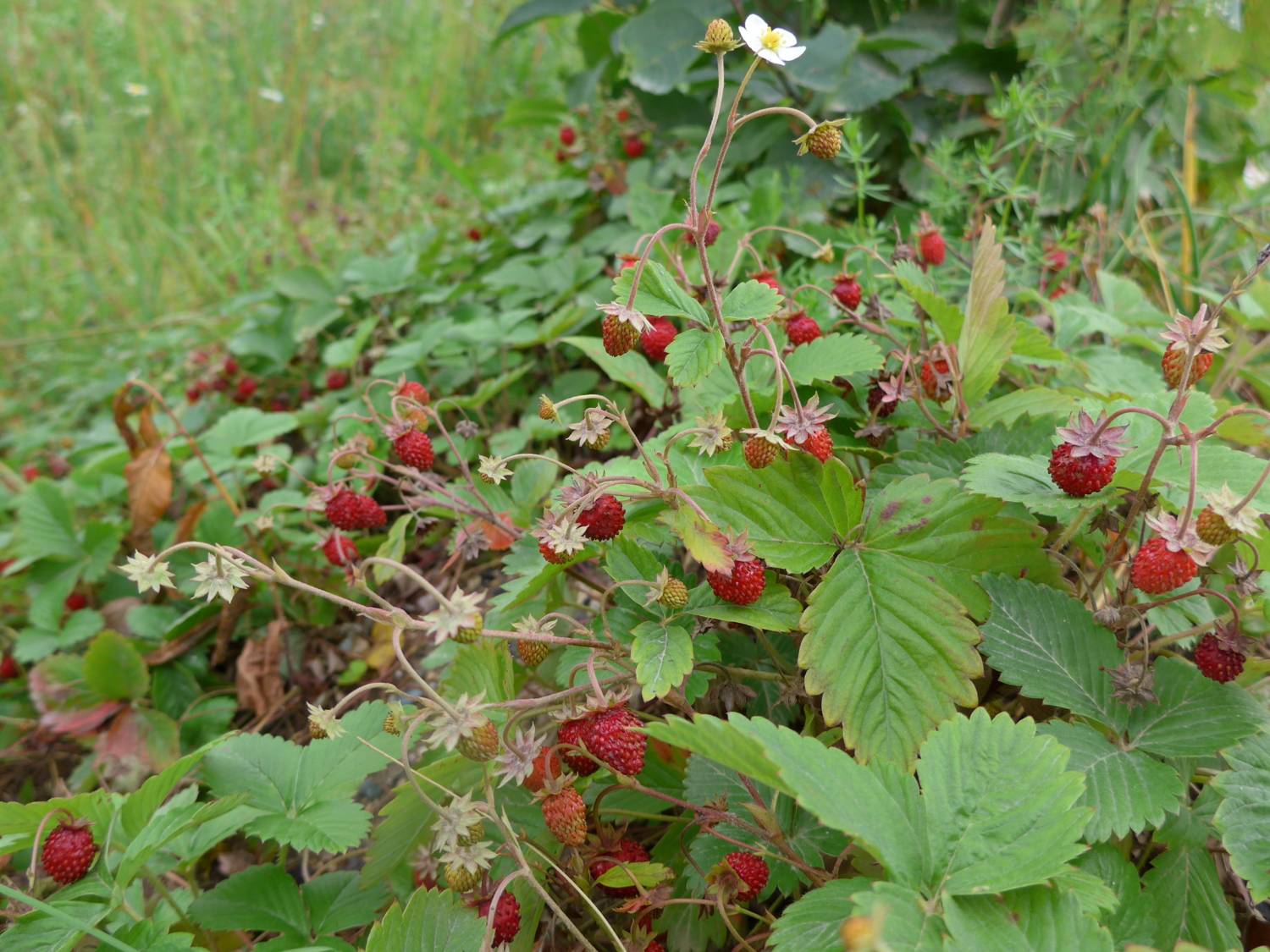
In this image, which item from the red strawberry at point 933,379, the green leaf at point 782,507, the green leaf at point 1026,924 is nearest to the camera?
the green leaf at point 1026,924

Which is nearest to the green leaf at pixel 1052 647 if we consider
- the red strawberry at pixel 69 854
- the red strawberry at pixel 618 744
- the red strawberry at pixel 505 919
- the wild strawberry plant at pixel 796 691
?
the wild strawberry plant at pixel 796 691

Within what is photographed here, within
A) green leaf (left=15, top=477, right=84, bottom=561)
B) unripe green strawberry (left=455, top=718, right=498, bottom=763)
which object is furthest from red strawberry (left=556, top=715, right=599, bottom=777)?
green leaf (left=15, top=477, right=84, bottom=561)

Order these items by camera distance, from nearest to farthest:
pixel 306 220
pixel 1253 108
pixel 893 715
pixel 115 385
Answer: pixel 893 715
pixel 1253 108
pixel 115 385
pixel 306 220

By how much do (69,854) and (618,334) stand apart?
1081 millimetres

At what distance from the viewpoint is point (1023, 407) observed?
1.18 m

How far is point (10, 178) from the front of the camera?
16.1 ft

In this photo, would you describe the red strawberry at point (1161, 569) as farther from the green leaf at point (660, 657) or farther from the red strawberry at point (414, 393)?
the red strawberry at point (414, 393)

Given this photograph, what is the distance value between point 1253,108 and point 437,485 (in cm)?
280

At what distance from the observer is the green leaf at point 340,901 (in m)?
1.15

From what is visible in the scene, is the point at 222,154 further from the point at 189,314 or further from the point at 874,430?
the point at 874,430

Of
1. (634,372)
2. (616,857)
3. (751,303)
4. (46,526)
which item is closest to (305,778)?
(616,857)

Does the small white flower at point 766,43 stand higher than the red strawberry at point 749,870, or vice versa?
the small white flower at point 766,43

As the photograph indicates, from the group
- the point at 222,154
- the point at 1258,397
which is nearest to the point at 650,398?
the point at 1258,397

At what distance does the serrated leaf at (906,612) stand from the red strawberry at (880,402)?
225 millimetres
